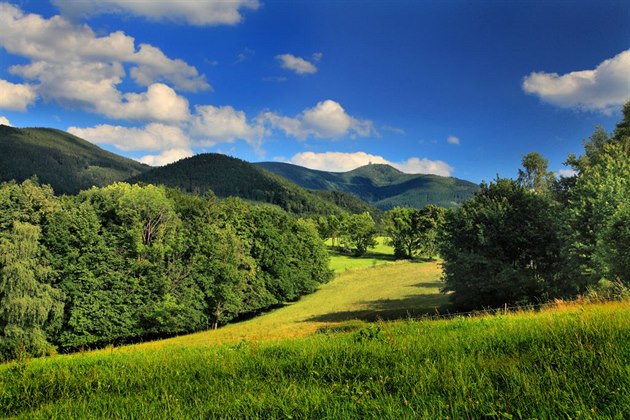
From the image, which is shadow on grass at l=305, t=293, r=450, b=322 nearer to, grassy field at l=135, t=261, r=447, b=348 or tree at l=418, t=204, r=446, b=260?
grassy field at l=135, t=261, r=447, b=348

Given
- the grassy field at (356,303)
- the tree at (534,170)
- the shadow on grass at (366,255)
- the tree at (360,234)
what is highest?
the tree at (534,170)

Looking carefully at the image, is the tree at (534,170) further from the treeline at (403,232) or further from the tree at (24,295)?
the tree at (24,295)

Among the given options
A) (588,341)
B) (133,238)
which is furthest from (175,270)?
(588,341)

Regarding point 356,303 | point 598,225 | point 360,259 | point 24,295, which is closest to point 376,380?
point 598,225

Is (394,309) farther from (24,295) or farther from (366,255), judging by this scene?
(366,255)

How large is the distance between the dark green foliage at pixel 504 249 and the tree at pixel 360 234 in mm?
85246

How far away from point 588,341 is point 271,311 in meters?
62.8

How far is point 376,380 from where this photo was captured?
16.3 ft

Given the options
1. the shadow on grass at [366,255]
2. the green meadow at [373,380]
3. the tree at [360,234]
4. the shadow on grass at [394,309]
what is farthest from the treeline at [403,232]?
the green meadow at [373,380]

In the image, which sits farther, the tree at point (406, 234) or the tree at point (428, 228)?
the tree at point (406, 234)

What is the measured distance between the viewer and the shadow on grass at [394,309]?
140 ft

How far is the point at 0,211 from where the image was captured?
125ft

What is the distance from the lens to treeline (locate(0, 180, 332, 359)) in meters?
36.8

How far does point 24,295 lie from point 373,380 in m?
43.7
